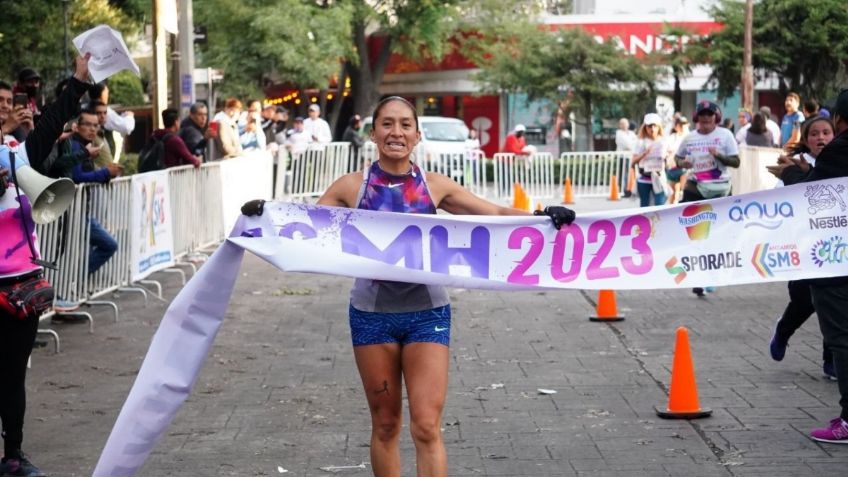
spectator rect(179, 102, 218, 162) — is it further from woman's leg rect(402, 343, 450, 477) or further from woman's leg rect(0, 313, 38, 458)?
woman's leg rect(402, 343, 450, 477)

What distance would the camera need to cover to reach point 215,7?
45500 millimetres

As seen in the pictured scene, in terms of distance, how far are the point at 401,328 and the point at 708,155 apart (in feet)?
27.6

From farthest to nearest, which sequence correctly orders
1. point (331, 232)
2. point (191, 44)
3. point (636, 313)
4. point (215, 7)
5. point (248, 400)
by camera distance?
1. point (215, 7)
2. point (191, 44)
3. point (636, 313)
4. point (248, 400)
5. point (331, 232)

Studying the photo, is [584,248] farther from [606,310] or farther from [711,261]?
[606,310]

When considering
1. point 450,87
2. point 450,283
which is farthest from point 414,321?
point 450,87

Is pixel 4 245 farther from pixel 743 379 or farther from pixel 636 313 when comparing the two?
pixel 636 313

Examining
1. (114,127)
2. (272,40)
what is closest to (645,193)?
(114,127)

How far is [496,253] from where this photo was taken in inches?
249

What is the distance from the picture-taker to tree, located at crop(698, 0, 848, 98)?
3812 centimetres

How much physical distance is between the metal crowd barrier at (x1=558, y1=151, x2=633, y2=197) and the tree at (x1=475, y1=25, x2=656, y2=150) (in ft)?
43.9

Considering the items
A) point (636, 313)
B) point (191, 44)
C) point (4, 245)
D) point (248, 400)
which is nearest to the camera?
point (4, 245)

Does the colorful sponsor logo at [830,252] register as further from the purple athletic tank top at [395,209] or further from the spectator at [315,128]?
the spectator at [315,128]

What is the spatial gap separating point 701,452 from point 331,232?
8.30 ft

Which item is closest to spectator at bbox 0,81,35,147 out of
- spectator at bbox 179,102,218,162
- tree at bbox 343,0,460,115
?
spectator at bbox 179,102,218,162
